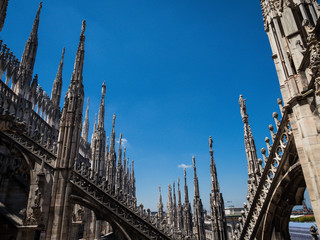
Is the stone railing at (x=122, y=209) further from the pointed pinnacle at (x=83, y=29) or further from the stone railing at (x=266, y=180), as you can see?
the pointed pinnacle at (x=83, y=29)

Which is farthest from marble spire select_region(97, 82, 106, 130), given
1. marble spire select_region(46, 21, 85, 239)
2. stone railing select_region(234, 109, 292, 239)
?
stone railing select_region(234, 109, 292, 239)

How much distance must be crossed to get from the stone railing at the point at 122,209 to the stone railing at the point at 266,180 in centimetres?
355

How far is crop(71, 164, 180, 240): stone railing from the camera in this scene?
10.0 metres

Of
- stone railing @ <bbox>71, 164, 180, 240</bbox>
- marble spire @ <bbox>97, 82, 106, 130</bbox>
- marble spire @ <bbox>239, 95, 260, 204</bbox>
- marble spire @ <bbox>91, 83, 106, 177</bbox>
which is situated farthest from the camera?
marble spire @ <bbox>97, 82, 106, 130</bbox>

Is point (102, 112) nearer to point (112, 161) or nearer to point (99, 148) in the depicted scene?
point (99, 148)

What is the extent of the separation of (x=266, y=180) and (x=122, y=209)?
22.0 ft

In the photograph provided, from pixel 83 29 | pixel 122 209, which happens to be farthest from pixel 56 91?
pixel 122 209

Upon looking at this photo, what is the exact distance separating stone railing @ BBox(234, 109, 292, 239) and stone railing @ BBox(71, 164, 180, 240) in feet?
11.6

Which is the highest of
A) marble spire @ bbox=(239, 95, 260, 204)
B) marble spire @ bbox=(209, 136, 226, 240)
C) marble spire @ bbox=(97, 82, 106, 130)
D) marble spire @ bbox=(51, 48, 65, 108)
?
marble spire @ bbox=(51, 48, 65, 108)

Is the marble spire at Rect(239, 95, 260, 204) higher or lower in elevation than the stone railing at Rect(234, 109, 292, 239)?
higher

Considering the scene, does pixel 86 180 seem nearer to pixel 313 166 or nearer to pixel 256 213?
pixel 256 213

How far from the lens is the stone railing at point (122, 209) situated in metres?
10.0

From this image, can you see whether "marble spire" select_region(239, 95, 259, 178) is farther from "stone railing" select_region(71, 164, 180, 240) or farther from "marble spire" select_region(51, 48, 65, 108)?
"marble spire" select_region(51, 48, 65, 108)

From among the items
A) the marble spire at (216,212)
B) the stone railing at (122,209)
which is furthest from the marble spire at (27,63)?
the marble spire at (216,212)
